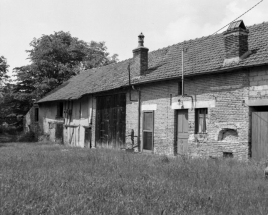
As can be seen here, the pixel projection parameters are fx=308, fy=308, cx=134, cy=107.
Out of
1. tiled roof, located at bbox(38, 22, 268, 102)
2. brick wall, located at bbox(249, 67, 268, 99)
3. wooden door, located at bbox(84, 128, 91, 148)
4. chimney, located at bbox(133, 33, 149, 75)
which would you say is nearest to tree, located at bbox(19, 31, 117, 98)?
wooden door, located at bbox(84, 128, 91, 148)

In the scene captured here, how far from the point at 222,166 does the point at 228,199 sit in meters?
3.66

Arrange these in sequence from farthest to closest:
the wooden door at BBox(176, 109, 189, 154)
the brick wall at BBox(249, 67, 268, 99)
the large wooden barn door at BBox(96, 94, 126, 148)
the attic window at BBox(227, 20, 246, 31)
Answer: the large wooden barn door at BBox(96, 94, 126, 148) < the wooden door at BBox(176, 109, 189, 154) < the attic window at BBox(227, 20, 246, 31) < the brick wall at BBox(249, 67, 268, 99)

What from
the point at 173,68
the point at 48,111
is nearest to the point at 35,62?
the point at 48,111

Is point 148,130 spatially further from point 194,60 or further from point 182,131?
point 194,60

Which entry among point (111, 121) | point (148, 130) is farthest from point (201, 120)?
point (111, 121)

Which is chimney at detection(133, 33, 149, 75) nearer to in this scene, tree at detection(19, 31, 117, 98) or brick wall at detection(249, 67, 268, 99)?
brick wall at detection(249, 67, 268, 99)

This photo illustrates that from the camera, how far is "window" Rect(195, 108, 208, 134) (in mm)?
12977

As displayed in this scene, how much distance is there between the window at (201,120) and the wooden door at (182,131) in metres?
0.61

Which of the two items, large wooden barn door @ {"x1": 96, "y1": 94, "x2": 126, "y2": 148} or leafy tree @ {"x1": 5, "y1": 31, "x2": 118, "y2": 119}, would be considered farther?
leafy tree @ {"x1": 5, "y1": 31, "x2": 118, "y2": 119}

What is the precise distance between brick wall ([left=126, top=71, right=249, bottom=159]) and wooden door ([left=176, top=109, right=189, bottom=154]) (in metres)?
0.28

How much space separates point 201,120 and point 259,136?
2.77 m

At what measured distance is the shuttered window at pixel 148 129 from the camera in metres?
15.5

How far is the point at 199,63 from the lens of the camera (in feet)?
45.3

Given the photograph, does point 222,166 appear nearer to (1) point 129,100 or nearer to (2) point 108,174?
(2) point 108,174
